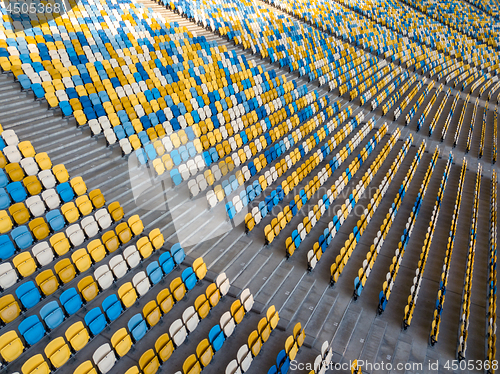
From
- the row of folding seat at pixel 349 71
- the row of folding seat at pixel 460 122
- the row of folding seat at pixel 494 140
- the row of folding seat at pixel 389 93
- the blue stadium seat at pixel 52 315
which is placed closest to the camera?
the blue stadium seat at pixel 52 315

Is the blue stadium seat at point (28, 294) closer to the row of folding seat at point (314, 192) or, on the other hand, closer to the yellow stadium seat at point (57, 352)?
the yellow stadium seat at point (57, 352)

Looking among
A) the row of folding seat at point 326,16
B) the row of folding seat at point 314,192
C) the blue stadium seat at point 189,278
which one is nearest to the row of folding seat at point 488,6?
the row of folding seat at point 326,16

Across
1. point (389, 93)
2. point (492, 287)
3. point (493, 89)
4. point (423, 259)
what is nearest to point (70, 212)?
Result: point (423, 259)

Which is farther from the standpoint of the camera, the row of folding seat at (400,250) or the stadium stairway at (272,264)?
the row of folding seat at (400,250)

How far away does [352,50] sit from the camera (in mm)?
14547

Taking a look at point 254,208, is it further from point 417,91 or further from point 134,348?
point 417,91

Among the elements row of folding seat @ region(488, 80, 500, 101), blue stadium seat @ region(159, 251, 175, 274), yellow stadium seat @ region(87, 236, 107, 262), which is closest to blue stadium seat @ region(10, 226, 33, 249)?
yellow stadium seat @ region(87, 236, 107, 262)

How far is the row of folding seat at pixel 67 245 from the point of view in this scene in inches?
159

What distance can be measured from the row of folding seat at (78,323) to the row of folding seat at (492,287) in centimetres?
420

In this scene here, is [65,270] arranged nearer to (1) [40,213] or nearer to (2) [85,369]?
(1) [40,213]

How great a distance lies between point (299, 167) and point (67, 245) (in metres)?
4.77

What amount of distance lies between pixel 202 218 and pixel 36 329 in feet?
9.23

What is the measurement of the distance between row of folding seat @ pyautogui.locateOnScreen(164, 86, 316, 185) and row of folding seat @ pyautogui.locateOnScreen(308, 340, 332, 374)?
355 cm

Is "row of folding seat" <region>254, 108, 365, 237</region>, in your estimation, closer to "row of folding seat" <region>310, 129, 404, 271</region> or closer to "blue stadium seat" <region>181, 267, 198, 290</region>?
"row of folding seat" <region>310, 129, 404, 271</region>
